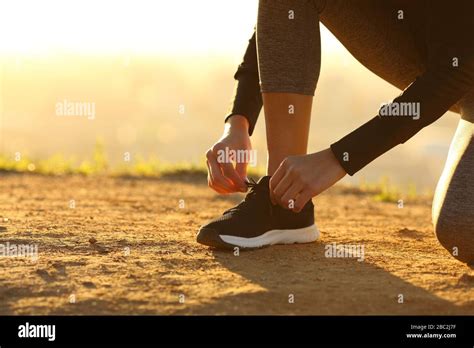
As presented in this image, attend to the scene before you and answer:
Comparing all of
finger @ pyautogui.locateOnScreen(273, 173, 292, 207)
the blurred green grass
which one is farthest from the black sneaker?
the blurred green grass

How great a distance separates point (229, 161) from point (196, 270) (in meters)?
0.56

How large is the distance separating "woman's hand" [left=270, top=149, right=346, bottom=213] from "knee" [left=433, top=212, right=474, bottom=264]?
0.53 m

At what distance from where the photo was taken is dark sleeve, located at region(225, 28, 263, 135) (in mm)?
3202

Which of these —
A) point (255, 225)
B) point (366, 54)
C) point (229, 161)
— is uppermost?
point (366, 54)

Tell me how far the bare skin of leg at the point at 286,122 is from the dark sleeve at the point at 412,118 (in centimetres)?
43

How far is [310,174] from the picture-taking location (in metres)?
2.51

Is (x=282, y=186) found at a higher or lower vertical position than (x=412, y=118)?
lower

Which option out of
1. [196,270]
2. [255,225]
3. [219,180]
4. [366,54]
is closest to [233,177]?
[219,180]

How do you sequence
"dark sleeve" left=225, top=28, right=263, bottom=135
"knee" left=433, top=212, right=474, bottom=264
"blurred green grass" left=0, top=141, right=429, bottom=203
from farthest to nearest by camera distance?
"blurred green grass" left=0, top=141, right=429, bottom=203
"dark sleeve" left=225, top=28, right=263, bottom=135
"knee" left=433, top=212, right=474, bottom=264

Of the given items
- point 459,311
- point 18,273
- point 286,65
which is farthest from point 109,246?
point 459,311

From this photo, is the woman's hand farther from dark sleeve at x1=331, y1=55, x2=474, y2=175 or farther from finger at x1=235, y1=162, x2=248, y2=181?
finger at x1=235, y1=162, x2=248, y2=181

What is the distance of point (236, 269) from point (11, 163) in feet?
14.1

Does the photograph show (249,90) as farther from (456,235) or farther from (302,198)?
(456,235)
